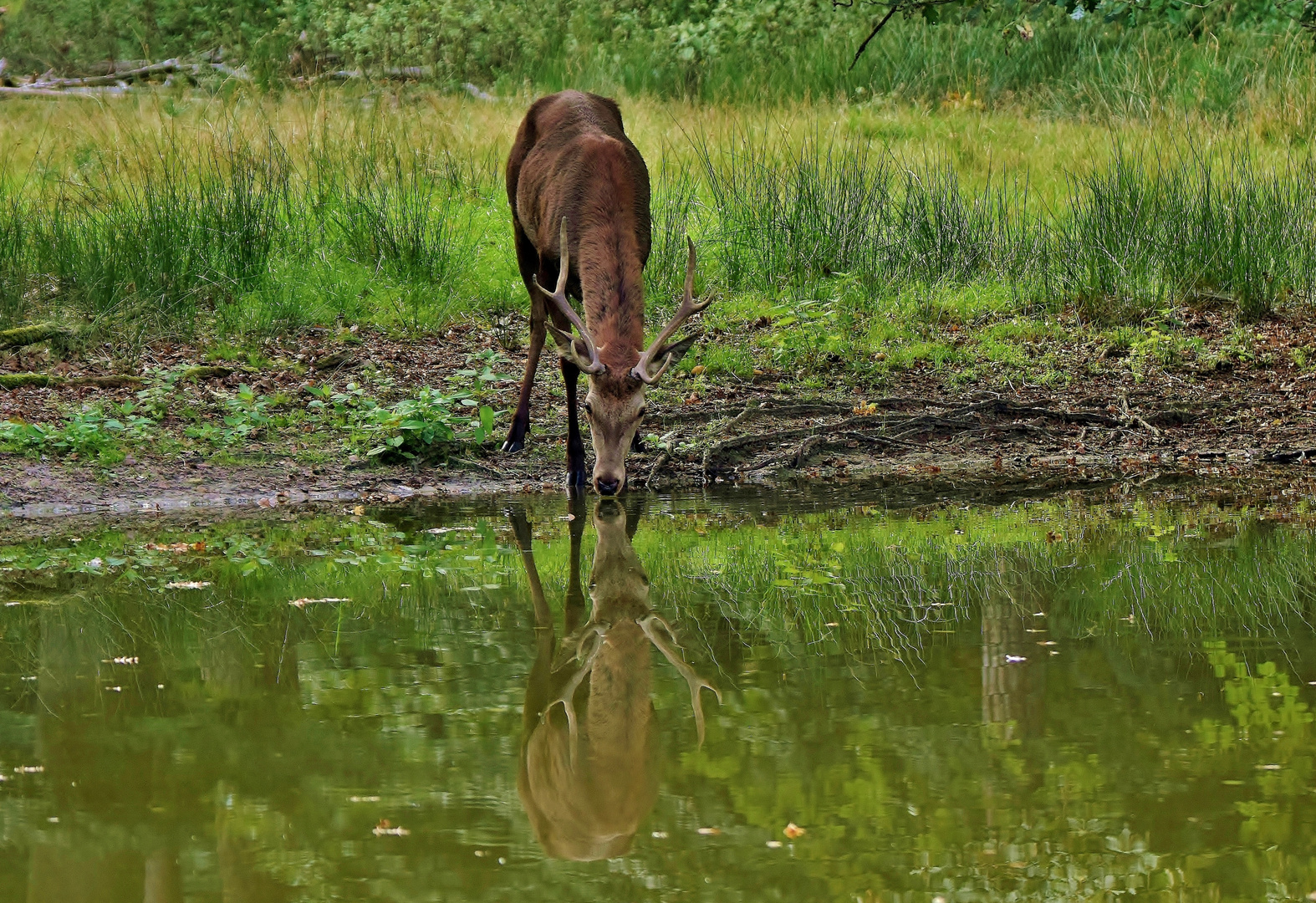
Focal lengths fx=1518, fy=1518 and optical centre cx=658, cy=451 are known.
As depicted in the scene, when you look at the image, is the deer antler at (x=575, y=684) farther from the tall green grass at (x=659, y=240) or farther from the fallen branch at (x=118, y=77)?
the fallen branch at (x=118, y=77)

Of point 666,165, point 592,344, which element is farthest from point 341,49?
point 592,344

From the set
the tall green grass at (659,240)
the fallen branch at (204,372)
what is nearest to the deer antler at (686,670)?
the fallen branch at (204,372)

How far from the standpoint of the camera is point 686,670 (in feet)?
14.3

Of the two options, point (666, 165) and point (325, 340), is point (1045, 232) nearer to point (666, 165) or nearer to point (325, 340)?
point (666, 165)

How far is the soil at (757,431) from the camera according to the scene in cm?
736

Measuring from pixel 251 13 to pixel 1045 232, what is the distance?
47.7ft

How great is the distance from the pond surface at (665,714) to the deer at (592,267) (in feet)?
2.35

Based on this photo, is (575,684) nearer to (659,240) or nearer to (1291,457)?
(1291,457)

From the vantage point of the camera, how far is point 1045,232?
35.4 feet

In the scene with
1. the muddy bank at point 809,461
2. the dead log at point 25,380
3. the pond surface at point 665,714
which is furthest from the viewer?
the dead log at point 25,380

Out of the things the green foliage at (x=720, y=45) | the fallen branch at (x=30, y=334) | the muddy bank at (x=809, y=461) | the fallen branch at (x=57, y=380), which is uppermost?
the green foliage at (x=720, y=45)

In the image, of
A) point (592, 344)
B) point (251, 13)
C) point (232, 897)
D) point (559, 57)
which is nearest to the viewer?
point (232, 897)

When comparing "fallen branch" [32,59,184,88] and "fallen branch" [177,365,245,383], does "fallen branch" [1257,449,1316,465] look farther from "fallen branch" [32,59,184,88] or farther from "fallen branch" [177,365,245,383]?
"fallen branch" [32,59,184,88]

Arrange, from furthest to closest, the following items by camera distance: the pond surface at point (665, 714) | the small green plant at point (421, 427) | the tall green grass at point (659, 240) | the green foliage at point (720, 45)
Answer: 1. the green foliage at point (720, 45)
2. the tall green grass at point (659, 240)
3. the small green plant at point (421, 427)
4. the pond surface at point (665, 714)
